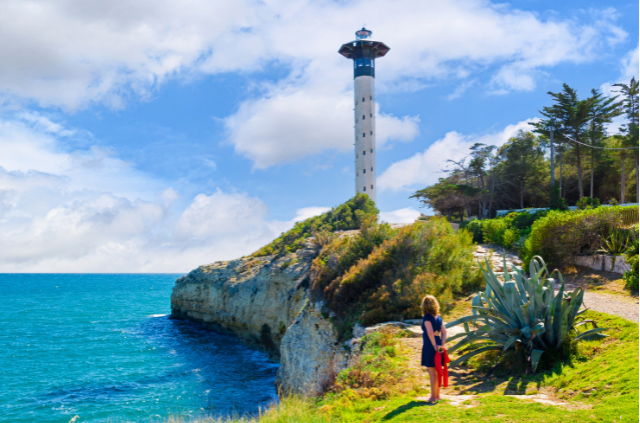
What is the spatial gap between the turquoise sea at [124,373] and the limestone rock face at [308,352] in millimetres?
2611

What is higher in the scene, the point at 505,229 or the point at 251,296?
the point at 505,229

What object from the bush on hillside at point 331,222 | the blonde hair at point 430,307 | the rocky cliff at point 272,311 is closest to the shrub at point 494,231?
the bush on hillside at point 331,222

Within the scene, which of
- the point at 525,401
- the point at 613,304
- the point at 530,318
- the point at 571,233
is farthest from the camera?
the point at 571,233

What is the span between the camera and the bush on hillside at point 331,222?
3609 centimetres

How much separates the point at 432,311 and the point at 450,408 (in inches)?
54.9

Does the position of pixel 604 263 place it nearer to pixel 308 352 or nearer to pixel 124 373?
pixel 308 352

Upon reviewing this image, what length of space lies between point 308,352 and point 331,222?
22746 millimetres

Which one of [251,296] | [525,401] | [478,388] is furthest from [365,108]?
[525,401]

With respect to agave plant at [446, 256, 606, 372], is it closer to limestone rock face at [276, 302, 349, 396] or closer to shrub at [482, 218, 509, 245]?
limestone rock face at [276, 302, 349, 396]

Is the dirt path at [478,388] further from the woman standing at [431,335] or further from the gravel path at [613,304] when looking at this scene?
the gravel path at [613,304]

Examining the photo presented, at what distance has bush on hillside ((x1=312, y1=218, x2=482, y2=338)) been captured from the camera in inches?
486

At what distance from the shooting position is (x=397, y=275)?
13453 mm

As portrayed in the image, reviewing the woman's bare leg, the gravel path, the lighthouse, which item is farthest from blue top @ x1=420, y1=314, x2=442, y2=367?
the lighthouse

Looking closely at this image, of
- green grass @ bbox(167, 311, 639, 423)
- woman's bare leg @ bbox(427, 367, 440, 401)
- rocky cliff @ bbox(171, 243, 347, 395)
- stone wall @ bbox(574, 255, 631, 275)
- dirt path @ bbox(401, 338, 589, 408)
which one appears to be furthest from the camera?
stone wall @ bbox(574, 255, 631, 275)
